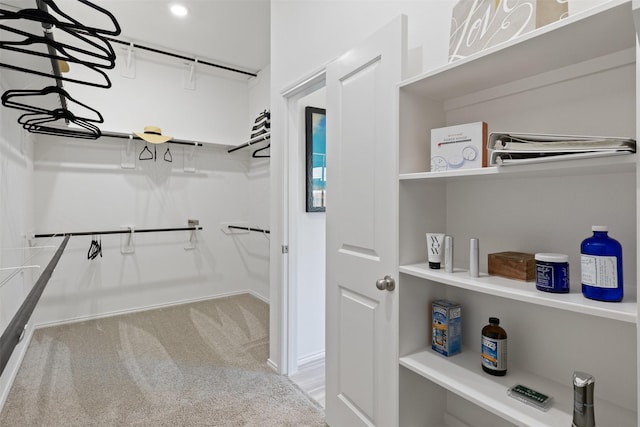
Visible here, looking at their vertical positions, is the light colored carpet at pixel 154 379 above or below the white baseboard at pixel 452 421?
below

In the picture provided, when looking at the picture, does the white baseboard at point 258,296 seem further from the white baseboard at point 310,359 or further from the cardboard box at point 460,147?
the cardboard box at point 460,147

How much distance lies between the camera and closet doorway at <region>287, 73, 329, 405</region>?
2.32 metres

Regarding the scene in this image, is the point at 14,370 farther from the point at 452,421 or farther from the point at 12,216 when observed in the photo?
the point at 452,421

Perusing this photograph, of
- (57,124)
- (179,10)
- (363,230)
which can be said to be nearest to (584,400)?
(363,230)

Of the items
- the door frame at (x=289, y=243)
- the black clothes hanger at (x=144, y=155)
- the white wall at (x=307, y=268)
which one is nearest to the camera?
the door frame at (x=289, y=243)

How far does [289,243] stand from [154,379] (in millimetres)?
1345

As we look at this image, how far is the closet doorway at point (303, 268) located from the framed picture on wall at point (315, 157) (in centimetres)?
4

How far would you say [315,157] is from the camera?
2.58 metres

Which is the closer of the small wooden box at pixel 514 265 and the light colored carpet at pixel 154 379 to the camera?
the small wooden box at pixel 514 265

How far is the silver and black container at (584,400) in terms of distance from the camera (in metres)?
0.81

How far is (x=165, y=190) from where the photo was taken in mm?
3867

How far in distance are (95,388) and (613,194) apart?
2.94 m

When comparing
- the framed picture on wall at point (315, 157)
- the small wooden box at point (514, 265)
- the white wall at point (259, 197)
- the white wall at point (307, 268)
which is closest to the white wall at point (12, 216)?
the white wall at point (307, 268)

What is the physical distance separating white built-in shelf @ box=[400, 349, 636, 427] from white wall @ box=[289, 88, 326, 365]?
1.32 m
